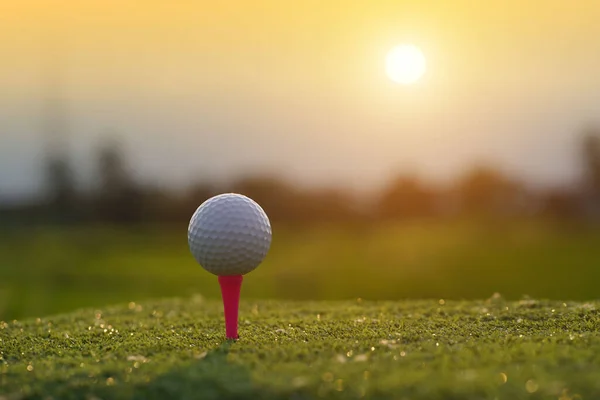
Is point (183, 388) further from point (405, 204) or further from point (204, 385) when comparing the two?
point (405, 204)

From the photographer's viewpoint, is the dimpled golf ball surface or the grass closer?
the dimpled golf ball surface

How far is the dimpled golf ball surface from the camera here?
6211 millimetres

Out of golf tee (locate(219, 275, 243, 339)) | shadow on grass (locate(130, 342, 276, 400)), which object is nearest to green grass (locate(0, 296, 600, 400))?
shadow on grass (locate(130, 342, 276, 400))

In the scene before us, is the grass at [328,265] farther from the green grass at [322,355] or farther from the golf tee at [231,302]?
the golf tee at [231,302]

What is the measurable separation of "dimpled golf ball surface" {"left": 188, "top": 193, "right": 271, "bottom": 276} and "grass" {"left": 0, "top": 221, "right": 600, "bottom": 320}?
11722 mm

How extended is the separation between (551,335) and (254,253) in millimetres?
3016

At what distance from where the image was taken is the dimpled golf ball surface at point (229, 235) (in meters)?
6.21

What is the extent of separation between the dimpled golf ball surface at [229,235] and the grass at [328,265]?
462 inches

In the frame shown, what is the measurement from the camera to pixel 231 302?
20.8 feet

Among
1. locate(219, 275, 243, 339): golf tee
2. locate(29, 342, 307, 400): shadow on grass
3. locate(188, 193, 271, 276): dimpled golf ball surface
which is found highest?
locate(188, 193, 271, 276): dimpled golf ball surface

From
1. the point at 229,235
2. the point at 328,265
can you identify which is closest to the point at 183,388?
the point at 229,235

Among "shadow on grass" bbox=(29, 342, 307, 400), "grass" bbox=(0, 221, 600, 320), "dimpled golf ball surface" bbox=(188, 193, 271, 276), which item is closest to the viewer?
"shadow on grass" bbox=(29, 342, 307, 400)

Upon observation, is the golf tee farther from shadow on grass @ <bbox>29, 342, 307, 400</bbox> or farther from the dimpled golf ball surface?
shadow on grass @ <bbox>29, 342, 307, 400</bbox>

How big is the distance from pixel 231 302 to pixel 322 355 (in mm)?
1400
